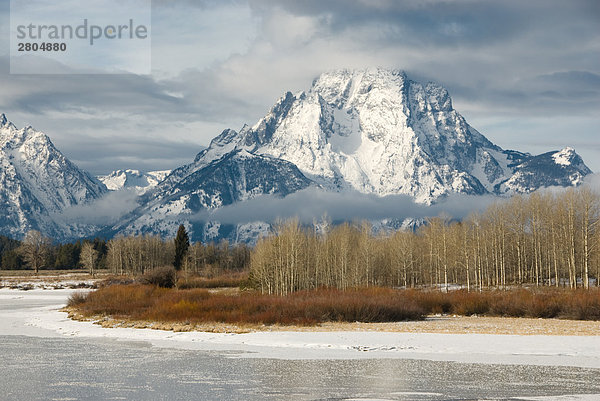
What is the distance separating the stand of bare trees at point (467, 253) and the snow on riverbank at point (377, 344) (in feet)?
148

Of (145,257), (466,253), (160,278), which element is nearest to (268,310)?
(160,278)

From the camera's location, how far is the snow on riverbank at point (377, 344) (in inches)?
1062

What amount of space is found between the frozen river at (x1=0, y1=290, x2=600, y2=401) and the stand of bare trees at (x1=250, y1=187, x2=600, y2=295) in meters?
50.3

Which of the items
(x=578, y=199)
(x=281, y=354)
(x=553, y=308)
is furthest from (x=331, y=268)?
(x=281, y=354)

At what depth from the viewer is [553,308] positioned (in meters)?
46.7

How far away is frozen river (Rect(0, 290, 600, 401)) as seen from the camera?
61.9 feet

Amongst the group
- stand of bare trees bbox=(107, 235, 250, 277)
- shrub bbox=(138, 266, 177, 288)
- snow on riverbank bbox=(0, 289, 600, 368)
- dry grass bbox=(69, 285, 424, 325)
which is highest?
stand of bare trees bbox=(107, 235, 250, 277)

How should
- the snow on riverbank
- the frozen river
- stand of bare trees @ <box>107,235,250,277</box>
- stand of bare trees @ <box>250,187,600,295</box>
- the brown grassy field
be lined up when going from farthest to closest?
stand of bare trees @ <box>107,235,250,277</box> < stand of bare trees @ <box>250,187,600,295</box> < the brown grassy field < the snow on riverbank < the frozen river

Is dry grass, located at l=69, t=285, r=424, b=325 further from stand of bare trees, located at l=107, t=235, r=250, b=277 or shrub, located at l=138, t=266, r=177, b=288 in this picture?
stand of bare trees, located at l=107, t=235, r=250, b=277

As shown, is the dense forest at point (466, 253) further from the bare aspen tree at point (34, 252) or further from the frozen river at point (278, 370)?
the frozen river at point (278, 370)

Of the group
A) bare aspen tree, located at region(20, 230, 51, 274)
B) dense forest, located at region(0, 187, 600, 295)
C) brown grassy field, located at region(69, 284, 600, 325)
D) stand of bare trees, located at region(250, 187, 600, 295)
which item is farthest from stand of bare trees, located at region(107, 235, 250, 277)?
brown grassy field, located at region(69, 284, 600, 325)

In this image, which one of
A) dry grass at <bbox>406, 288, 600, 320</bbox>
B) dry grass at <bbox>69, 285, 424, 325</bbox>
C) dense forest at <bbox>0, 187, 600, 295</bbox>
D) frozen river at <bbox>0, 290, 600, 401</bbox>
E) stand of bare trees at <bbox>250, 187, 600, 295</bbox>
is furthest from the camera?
stand of bare trees at <bbox>250, 187, 600, 295</bbox>

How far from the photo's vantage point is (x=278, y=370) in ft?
76.2

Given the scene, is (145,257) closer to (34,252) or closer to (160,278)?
(34,252)
